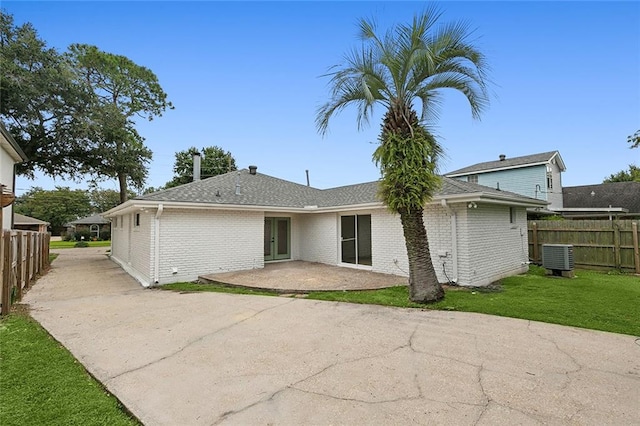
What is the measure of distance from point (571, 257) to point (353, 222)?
290 inches

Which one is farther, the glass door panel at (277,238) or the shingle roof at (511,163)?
the shingle roof at (511,163)

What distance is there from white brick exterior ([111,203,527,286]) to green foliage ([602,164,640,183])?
105 ft

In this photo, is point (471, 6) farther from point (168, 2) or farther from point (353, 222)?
point (168, 2)

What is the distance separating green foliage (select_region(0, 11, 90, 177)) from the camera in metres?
16.6

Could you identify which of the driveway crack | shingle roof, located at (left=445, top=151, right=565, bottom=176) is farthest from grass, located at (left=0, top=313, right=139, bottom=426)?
shingle roof, located at (left=445, top=151, right=565, bottom=176)

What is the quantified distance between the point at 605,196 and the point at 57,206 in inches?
2680

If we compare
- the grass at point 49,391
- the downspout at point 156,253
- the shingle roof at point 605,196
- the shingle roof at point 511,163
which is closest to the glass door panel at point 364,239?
the downspout at point 156,253

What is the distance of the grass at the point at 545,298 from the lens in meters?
5.75

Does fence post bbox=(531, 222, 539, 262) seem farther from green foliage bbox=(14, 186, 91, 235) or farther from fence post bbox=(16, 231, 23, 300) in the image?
green foliage bbox=(14, 186, 91, 235)

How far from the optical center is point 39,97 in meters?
17.3

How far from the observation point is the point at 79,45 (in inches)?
944

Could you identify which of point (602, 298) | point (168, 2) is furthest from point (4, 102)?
point (602, 298)

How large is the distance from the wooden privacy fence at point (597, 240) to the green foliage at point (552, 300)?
4.68 feet

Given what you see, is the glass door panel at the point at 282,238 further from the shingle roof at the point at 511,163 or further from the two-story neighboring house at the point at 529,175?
the shingle roof at the point at 511,163
